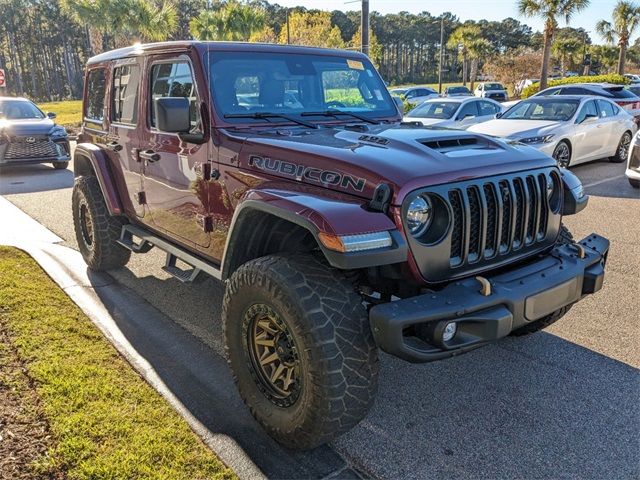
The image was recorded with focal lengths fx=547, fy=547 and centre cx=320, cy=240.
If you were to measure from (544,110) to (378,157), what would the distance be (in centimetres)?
943

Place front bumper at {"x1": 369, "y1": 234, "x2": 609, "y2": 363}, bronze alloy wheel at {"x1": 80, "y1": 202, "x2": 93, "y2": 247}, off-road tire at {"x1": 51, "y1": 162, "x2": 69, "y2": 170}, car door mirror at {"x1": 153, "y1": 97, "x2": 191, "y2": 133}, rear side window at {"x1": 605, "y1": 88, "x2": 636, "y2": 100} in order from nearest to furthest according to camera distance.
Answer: front bumper at {"x1": 369, "y1": 234, "x2": 609, "y2": 363}
car door mirror at {"x1": 153, "y1": 97, "x2": 191, "y2": 133}
bronze alloy wheel at {"x1": 80, "y1": 202, "x2": 93, "y2": 247}
off-road tire at {"x1": 51, "y1": 162, "x2": 69, "y2": 170}
rear side window at {"x1": 605, "y1": 88, "x2": 636, "y2": 100}

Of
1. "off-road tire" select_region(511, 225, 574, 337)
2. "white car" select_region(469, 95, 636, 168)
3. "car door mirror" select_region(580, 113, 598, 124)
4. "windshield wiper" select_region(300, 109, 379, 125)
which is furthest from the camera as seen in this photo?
"car door mirror" select_region(580, 113, 598, 124)

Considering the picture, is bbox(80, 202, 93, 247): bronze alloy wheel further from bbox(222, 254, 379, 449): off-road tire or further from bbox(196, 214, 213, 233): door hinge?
bbox(222, 254, 379, 449): off-road tire

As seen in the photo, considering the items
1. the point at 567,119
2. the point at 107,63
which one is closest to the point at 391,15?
the point at 567,119

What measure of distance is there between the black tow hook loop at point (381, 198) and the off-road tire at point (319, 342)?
15.5 inches

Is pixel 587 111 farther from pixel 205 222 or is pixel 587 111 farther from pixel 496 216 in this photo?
pixel 205 222

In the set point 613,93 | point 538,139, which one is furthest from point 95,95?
point 613,93

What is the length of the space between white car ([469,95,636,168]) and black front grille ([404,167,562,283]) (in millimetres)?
7041

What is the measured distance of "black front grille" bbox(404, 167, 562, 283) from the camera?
2666 millimetres

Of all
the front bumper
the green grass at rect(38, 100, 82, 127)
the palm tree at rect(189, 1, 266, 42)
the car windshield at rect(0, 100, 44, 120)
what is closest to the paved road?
the front bumper

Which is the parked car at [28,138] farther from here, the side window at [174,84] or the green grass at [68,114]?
the green grass at [68,114]

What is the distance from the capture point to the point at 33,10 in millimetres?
67625

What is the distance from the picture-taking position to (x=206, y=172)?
356 cm

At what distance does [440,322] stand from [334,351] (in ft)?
1.61
